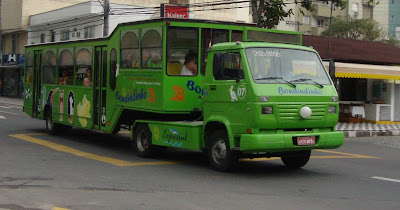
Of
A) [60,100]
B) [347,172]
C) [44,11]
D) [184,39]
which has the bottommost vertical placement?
[347,172]

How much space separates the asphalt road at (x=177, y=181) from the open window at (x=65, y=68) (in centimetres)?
212

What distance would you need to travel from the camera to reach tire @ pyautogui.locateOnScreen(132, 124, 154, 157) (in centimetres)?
1225

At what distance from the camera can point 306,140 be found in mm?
10055

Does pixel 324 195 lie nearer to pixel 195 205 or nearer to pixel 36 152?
pixel 195 205

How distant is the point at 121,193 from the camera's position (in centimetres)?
833

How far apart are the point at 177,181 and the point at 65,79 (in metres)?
7.84

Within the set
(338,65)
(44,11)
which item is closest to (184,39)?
(338,65)

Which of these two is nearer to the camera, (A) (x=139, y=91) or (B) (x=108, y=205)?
(B) (x=108, y=205)

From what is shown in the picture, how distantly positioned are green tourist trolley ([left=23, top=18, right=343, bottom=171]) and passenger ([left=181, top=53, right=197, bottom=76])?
0.02 meters

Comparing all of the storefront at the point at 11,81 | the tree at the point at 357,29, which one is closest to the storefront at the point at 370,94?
the tree at the point at 357,29

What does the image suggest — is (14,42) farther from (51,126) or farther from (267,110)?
(267,110)

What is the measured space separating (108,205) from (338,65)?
1732cm

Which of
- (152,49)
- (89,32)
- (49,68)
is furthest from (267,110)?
(89,32)

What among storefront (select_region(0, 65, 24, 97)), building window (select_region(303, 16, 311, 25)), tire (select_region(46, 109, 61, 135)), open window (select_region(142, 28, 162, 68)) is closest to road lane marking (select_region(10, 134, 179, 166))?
tire (select_region(46, 109, 61, 135))
